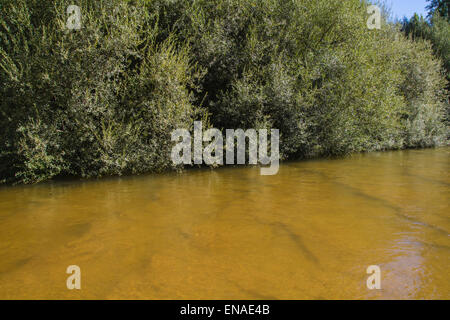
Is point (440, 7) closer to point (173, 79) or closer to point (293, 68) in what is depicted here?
point (293, 68)

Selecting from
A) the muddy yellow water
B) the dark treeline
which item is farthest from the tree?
the muddy yellow water

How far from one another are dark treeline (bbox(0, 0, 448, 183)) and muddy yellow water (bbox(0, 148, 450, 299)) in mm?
1442

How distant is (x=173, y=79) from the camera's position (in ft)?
38.9

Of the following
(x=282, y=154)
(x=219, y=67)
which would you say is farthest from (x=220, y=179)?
(x=219, y=67)

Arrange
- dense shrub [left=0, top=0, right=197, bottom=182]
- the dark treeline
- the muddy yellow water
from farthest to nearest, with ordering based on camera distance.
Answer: the dark treeline, dense shrub [left=0, top=0, right=197, bottom=182], the muddy yellow water

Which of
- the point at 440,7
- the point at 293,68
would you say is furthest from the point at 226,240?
the point at 440,7

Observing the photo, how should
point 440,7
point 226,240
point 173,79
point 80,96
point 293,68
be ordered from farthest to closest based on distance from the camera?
point 440,7, point 293,68, point 173,79, point 80,96, point 226,240

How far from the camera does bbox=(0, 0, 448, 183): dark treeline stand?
10711mm

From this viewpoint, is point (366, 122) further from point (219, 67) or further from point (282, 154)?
point (219, 67)

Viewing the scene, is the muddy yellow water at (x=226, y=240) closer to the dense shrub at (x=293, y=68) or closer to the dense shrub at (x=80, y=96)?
the dense shrub at (x=80, y=96)

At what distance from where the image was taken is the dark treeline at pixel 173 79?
1071 cm

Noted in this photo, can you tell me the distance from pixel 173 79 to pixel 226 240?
7474 mm

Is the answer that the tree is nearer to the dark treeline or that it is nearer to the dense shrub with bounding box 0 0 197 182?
the dark treeline

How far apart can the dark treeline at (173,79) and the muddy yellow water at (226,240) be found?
1.44 meters
